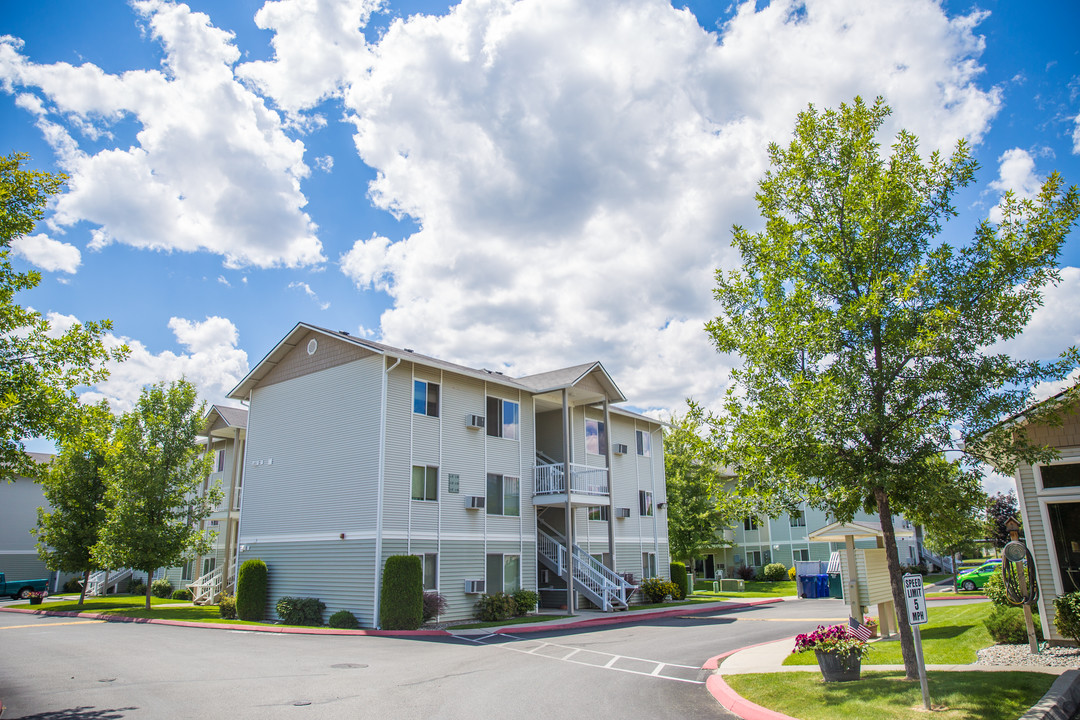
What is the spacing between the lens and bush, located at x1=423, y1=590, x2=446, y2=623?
21250 millimetres

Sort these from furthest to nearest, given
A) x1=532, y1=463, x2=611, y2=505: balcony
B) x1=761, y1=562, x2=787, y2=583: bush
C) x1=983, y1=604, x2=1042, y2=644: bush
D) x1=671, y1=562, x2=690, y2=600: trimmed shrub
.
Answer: x1=761, y1=562, x2=787, y2=583: bush
x1=671, y1=562, x2=690, y2=600: trimmed shrub
x1=532, y1=463, x2=611, y2=505: balcony
x1=983, y1=604, x2=1042, y2=644: bush

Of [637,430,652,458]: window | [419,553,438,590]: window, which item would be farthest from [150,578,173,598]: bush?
[637,430,652,458]: window

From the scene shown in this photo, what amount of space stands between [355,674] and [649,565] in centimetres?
2235

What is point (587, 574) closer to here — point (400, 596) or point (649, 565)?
point (649, 565)

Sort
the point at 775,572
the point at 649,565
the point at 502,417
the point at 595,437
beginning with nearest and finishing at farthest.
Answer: the point at 502,417, the point at 595,437, the point at 649,565, the point at 775,572

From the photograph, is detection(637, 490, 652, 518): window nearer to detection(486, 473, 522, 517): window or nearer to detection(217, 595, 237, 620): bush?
detection(486, 473, 522, 517): window

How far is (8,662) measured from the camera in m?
13.9

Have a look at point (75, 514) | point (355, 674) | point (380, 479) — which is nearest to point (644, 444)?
point (380, 479)

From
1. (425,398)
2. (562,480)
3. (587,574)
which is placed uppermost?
(425,398)

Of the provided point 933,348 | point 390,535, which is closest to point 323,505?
point 390,535

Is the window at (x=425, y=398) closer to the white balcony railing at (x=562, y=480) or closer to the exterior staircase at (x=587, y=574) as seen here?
the white balcony railing at (x=562, y=480)

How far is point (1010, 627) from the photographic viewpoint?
1277 centimetres

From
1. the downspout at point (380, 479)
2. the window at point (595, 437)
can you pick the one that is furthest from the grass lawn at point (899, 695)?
the window at point (595, 437)

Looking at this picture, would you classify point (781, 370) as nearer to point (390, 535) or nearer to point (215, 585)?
point (390, 535)
